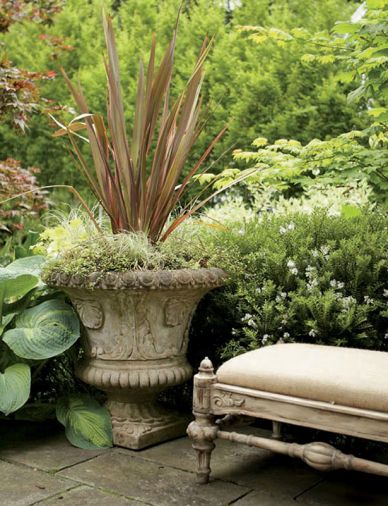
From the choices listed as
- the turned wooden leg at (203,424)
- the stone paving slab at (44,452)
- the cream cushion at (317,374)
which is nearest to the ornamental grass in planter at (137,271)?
the stone paving slab at (44,452)

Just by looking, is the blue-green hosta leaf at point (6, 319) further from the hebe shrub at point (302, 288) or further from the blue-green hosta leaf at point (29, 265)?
the hebe shrub at point (302, 288)

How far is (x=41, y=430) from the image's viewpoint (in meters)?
3.37

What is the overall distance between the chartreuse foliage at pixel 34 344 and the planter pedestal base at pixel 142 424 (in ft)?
0.16

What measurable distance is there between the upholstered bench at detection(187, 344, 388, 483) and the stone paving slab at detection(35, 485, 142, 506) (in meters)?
0.34

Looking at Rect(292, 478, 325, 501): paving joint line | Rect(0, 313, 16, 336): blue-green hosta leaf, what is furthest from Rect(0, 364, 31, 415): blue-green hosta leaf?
Rect(292, 478, 325, 501): paving joint line

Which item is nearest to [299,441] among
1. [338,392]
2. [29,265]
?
[338,392]

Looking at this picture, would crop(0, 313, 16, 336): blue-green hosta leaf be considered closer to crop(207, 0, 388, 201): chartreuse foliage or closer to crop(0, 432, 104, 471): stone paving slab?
crop(0, 432, 104, 471): stone paving slab

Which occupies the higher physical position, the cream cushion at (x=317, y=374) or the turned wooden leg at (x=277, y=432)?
the cream cushion at (x=317, y=374)

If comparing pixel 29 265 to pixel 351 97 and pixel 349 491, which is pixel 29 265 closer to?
pixel 349 491

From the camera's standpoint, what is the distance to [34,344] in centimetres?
303

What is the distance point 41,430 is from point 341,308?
1539mm

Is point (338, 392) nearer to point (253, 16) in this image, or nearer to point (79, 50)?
point (253, 16)

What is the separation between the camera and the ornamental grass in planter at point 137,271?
307 cm

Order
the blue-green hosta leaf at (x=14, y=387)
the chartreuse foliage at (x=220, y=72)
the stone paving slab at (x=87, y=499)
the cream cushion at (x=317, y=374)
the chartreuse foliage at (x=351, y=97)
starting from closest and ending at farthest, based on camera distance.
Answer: the cream cushion at (x=317, y=374), the stone paving slab at (x=87, y=499), the blue-green hosta leaf at (x=14, y=387), the chartreuse foliage at (x=351, y=97), the chartreuse foliage at (x=220, y=72)
